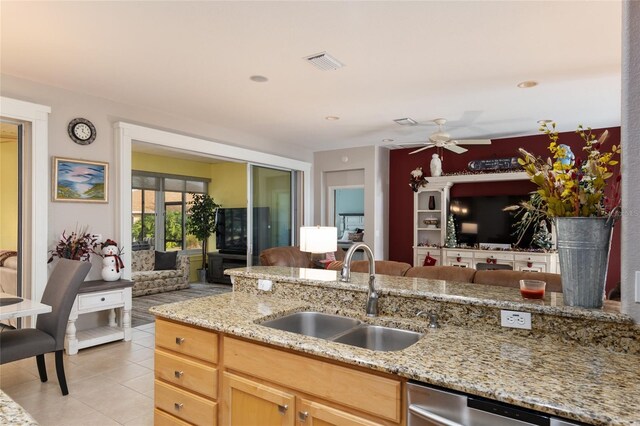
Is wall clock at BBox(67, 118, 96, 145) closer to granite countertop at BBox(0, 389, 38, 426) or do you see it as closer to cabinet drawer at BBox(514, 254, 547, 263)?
granite countertop at BBox(0, 389, 38, 426)

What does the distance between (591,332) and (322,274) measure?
4.80ft

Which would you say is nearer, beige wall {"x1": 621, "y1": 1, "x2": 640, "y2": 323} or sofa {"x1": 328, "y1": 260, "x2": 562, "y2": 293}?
beige wall {"x1": 621, "y1": 1, "x2": 640, "y2": 323}

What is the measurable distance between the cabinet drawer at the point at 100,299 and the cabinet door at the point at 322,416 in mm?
3215

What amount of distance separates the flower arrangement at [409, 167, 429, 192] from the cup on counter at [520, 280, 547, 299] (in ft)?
17.1

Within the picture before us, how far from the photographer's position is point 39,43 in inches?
120

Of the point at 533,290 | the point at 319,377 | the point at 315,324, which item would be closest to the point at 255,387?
the point at 319,377

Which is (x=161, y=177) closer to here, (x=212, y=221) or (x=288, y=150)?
(x=212, y=221)

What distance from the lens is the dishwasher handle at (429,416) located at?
1233 millimetres

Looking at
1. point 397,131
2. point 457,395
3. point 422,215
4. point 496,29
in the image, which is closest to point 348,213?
point 422,215

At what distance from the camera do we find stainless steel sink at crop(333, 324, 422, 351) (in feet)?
6.08

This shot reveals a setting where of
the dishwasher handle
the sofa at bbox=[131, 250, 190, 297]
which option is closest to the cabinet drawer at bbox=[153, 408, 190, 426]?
the dishwasher handle

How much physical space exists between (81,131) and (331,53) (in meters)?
2.84

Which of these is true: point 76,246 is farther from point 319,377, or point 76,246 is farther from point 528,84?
point 528,84

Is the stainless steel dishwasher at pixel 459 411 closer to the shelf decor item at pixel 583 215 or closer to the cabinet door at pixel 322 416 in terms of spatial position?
the cabinet door at pixel 322 416
